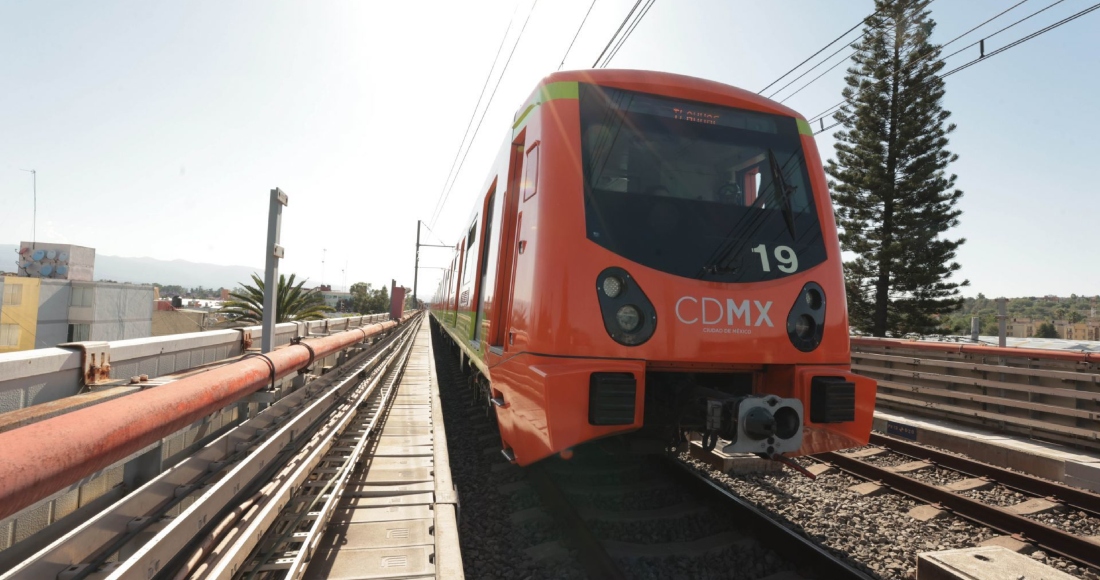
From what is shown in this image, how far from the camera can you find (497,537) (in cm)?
423

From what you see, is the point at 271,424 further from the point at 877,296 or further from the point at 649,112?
the point at 877,296

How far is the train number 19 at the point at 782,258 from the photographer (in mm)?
3918

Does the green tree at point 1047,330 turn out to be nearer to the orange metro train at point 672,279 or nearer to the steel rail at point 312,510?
the orange metro train at point 672,279

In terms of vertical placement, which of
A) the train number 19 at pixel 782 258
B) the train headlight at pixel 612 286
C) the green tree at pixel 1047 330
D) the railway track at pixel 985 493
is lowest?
the railway track at pixel 985 493

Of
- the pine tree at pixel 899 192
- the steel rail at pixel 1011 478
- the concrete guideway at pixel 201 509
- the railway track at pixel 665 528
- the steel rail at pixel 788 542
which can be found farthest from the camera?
the pine tree at pixel 899 192

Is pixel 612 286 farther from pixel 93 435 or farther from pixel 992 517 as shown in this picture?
pixel 992 517

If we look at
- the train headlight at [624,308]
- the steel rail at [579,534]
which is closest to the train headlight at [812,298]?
the train headlight at [624,308]

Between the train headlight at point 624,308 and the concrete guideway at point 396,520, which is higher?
the train headlight at point 624,308

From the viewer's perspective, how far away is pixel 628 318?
3574mm

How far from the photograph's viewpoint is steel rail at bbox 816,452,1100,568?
397cm

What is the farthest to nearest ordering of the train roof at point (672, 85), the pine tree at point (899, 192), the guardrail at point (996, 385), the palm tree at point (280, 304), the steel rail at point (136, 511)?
the pine tree at point (899, 192), the palm tree at point (280, 304), the guardrail at point (996, 385), the train roof at point (672, 85), the steel rail at point (136, 511)

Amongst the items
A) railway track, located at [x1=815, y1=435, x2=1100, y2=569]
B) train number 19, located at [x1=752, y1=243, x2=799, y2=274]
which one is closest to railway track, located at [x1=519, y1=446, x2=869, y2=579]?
train number 19, located at [x1=752, y1=243, x2=799, y2=274]

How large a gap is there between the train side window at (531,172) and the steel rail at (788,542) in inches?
106

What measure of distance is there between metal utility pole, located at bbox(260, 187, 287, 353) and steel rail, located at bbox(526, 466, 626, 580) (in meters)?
2.49
